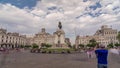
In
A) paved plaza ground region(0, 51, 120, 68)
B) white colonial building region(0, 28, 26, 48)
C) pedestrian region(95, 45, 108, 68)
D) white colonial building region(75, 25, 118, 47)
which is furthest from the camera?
white colonial building region(75, 25, 118, 47)

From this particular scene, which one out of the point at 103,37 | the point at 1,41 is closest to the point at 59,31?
the point at 1,41

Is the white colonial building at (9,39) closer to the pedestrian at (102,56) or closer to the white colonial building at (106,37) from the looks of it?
the white colonial building at (106,37)

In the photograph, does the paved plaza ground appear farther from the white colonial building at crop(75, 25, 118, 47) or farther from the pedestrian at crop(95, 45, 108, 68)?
the white colonial building at crop(75, 25, 118, 47)

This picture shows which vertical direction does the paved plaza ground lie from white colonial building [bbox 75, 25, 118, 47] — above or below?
below

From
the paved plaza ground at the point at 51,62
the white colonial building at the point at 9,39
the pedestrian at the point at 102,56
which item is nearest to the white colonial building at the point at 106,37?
the white colonial building at the point at 9,39

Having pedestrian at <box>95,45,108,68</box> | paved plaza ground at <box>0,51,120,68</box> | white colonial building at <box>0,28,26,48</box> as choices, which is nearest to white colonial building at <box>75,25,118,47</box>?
white colonial building at <box>0,28,26,48</box>

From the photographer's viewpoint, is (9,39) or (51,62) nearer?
(51,62)

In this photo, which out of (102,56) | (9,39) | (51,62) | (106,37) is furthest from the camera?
(106,37)

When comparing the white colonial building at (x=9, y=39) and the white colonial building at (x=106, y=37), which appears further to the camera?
the white colonial building at (x=106, y=37)

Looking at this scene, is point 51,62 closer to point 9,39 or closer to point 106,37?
point 9,39

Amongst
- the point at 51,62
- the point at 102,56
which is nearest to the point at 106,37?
the point at 51,62

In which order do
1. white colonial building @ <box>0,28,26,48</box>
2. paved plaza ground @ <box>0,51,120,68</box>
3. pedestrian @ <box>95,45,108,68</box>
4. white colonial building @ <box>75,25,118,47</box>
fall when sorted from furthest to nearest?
white colonial building @ <box>75,25,118,47</box>
white colonial building @ <box>0,28,26,48</box>
paved plaza ground @ <box>0,51,120,68</box>
pedestrian @ <box>95,45,108,68</box>

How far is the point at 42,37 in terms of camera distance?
579 feet

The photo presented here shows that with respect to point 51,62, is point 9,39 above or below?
above
